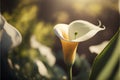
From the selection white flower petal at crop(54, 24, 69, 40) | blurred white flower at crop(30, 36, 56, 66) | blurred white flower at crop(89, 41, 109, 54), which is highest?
white flower petal at crop(54, 24, 69, 40)

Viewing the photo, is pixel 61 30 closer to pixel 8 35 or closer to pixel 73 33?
pixel 73 33

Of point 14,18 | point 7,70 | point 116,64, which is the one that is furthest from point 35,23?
point 116,64

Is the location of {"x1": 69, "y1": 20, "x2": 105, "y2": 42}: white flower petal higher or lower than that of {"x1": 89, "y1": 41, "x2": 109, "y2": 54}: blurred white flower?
higher

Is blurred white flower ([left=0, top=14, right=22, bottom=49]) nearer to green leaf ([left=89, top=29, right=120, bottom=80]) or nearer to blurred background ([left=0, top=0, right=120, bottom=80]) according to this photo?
blurred background ([left=0, top=0, right=120, bottom=80])

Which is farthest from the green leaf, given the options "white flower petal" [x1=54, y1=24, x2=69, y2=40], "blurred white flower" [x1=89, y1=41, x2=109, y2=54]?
"white flower petal" [x1=54, y1=24, x2=69, y2=40]

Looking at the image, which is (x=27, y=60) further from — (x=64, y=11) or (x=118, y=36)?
(x=118, y=36)

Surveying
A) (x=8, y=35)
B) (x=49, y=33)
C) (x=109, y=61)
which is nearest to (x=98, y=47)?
(x=109, y=61)
